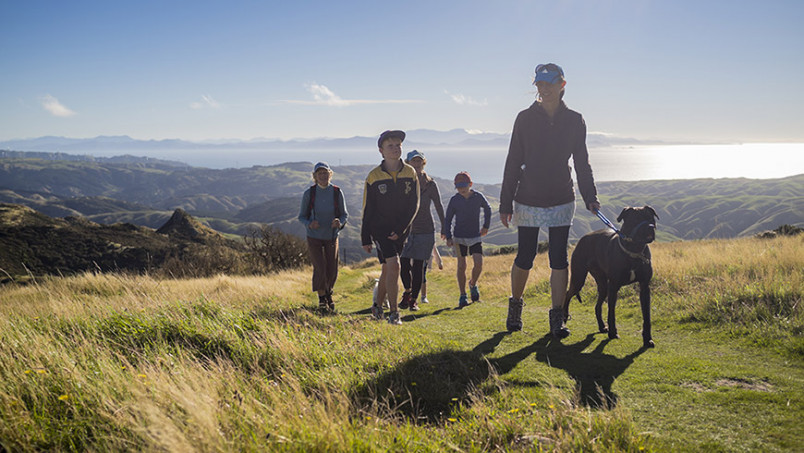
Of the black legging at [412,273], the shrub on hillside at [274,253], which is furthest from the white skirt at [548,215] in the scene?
the shrub on hillside at [274,253]

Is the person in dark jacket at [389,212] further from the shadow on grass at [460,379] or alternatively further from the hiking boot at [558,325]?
the hiking boot at [558,325]

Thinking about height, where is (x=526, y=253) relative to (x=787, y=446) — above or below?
above

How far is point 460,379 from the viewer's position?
3328mm

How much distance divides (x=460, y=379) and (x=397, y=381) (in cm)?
51

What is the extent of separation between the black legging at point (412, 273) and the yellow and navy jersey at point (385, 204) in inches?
76.0

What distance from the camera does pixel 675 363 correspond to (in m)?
3.63

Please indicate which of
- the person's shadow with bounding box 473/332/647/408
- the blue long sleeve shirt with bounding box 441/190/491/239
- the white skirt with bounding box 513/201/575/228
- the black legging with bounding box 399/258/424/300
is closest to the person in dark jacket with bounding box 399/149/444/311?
the black legging with bounding box 399/258/424/300

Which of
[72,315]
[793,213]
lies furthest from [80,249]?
[793,213]

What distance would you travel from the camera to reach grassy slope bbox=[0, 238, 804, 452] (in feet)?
7.59

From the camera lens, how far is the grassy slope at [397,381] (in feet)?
7.59

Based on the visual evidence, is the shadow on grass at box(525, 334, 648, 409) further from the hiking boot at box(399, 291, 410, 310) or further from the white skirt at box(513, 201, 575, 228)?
the hiking boot at box(399, 291, 410, 310)

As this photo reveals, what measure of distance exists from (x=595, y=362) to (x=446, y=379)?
4.75 feet

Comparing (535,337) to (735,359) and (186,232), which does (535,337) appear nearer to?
(735,359)

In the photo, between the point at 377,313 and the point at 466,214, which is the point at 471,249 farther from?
the point at 377,313
